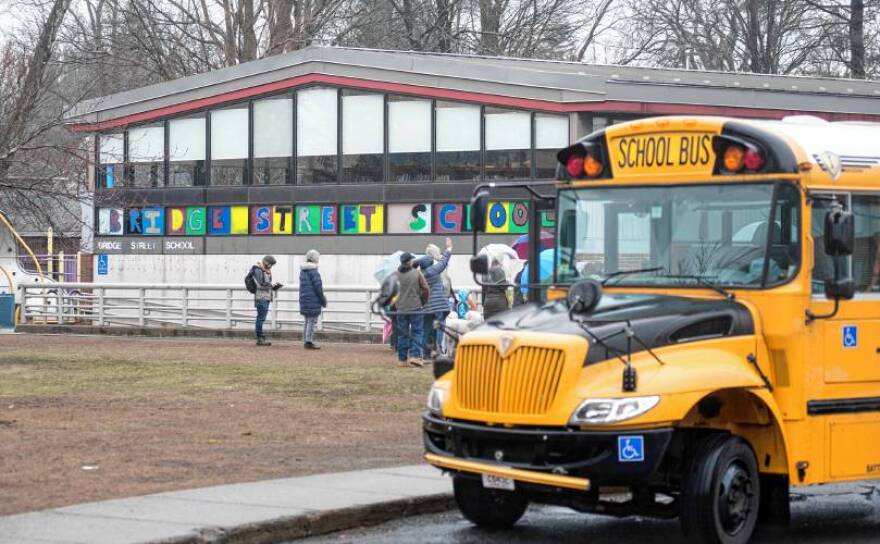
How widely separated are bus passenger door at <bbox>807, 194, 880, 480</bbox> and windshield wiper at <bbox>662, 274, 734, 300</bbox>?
56 cm

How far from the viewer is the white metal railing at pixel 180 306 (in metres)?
33.3

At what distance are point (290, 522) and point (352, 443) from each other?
4261 millimetres

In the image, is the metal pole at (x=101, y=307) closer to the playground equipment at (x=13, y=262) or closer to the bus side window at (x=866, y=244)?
the playground equipment at (x=13, y=262)

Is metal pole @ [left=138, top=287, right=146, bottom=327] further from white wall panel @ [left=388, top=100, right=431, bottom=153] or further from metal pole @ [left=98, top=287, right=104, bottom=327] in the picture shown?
white wall panel @ [left=388, top=100, right=431, bottom=153]

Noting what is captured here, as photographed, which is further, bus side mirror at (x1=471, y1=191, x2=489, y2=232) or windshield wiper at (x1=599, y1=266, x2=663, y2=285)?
bus side mirror at (x1=471, y1=191, x2=489, y2=232)

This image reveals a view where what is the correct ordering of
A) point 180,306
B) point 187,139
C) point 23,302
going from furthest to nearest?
point 187,139 → point 23,302 → point 180,306

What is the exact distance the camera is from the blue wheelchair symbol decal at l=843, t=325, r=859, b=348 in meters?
10.2

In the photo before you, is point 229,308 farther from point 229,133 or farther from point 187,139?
point 187,139

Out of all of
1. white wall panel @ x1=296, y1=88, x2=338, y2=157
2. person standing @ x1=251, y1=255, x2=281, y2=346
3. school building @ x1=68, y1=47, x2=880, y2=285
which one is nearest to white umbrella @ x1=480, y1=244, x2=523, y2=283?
person standing @ x1=251, y1=255, x2=281, y2=346

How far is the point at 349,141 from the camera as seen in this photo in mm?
35938

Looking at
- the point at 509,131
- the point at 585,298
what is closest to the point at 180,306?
the point at 509,131

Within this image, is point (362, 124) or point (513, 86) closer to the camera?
point (513, 86)

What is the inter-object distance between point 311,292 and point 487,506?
17378 mm

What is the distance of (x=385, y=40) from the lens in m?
51.3
